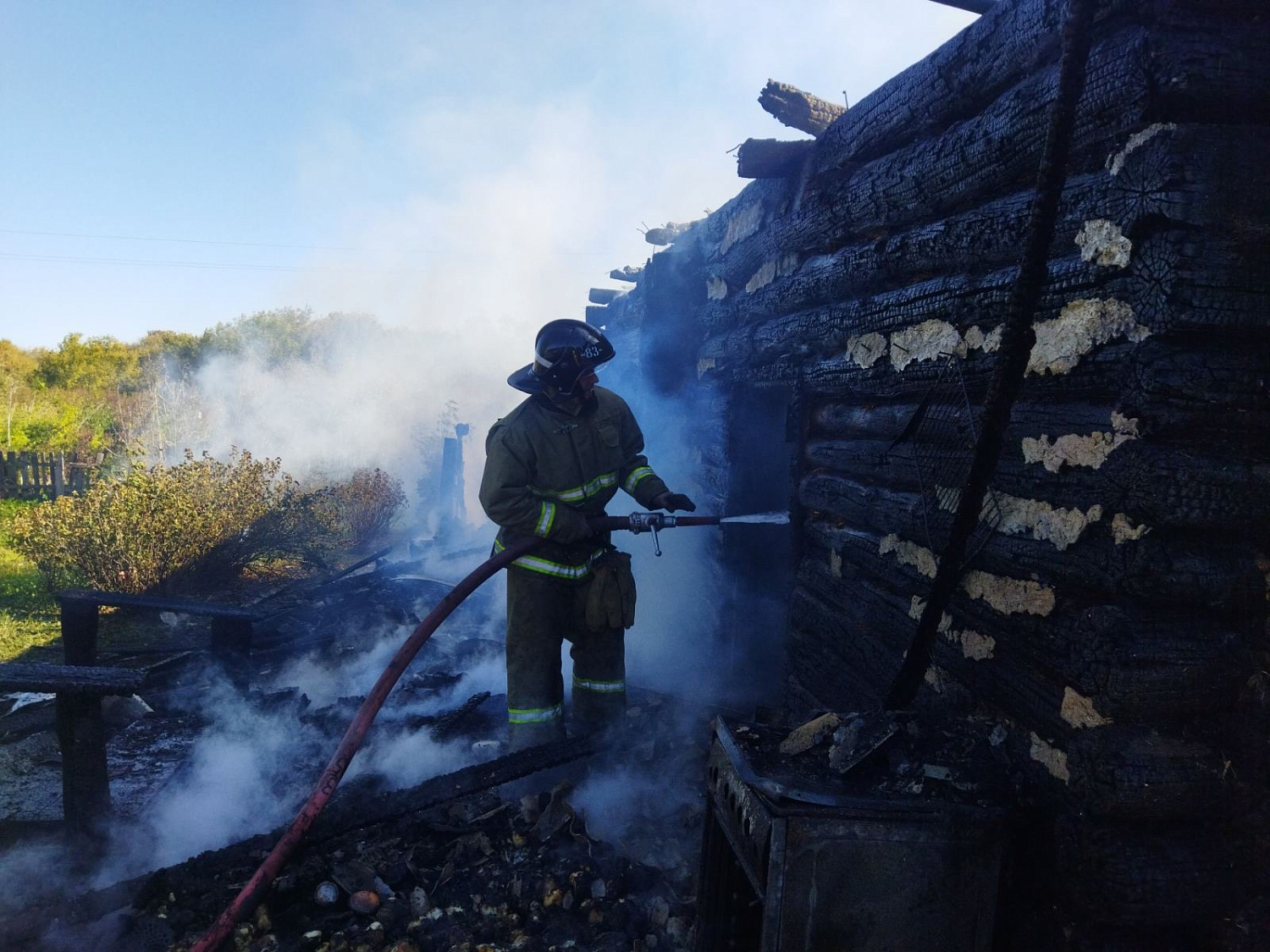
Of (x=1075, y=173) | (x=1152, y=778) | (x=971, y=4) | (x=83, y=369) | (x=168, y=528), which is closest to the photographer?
(x=1152, y=778)

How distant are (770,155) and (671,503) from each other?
2.46 m

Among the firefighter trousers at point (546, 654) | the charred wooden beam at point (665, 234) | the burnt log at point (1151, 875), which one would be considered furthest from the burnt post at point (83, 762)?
the charred wooden beam at point (665, 234)

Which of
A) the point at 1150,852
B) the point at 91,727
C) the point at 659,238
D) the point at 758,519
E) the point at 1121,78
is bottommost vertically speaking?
the point at 91,727

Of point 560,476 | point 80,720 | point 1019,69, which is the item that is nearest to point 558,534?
point 560,476

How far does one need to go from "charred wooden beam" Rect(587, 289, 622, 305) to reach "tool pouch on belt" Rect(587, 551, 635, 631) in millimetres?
7906

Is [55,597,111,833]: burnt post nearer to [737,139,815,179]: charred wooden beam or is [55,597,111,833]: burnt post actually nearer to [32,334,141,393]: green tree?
[737,139,815,179]: charred wooden beam

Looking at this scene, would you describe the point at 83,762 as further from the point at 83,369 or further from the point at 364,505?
the point at 83,369

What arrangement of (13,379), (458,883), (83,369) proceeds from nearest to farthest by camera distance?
1. (458,883)
2. (13,379)
3. (83,369)

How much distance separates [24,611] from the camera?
319 inches

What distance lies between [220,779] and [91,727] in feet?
3.32

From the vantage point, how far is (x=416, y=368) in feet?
120

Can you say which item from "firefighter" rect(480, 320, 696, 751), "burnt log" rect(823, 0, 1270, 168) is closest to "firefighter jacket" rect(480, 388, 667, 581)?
"firefighter" rect(480, 320, 696, 751)

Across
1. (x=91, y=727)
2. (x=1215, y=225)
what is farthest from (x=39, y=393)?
(x=1215, y=225)

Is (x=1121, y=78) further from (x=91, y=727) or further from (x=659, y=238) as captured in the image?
(x=659, y=238)
